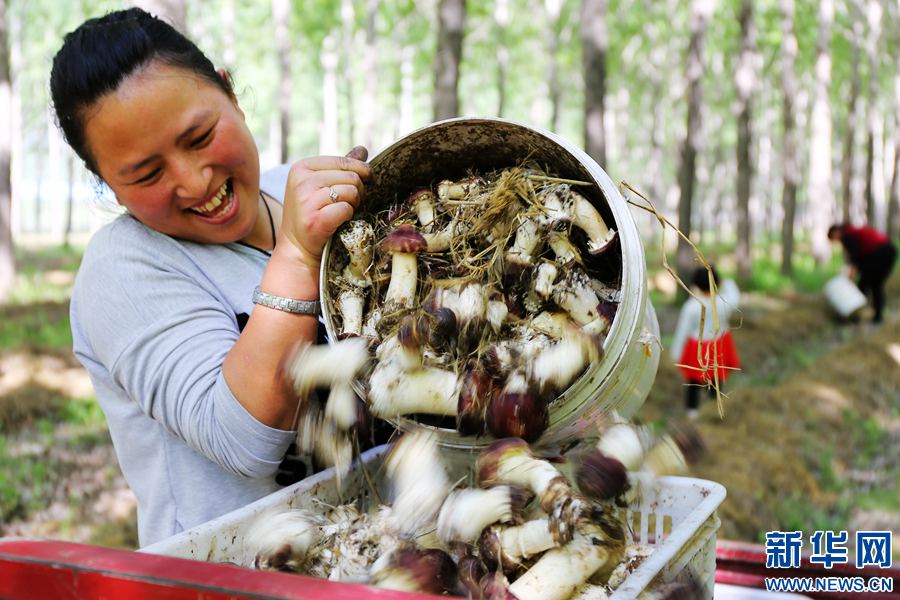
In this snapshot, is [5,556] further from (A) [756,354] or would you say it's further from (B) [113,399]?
(A) [756,354]

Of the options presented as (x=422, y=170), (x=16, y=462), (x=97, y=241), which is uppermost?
(x=422, y=170)

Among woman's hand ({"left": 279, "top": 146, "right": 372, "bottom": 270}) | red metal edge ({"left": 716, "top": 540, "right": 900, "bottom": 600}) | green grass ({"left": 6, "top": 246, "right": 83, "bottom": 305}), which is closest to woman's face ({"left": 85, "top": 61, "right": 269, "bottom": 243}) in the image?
woman's hand ({"left": 279, "top": 146, "right": 372, "bottom": 270})

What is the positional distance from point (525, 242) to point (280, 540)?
0.74m

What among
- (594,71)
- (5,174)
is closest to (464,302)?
(594,71)

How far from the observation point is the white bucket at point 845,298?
11031mm

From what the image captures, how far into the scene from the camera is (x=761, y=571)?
69.5 inches

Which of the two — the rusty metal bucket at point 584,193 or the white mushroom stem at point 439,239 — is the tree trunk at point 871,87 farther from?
the white mushroom stem at point 439,239

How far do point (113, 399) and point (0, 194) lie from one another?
29.3 feet

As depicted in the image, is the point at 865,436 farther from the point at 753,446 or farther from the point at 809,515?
the point at 809,515

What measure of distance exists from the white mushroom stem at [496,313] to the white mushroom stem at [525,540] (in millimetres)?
388

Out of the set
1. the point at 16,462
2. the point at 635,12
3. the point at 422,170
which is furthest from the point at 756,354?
the point at 635,12

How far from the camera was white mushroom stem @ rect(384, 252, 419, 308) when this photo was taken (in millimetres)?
1592

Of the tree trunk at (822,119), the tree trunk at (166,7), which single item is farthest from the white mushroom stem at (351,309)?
the tree trunk at (822,119)

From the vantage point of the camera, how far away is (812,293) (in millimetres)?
13594
